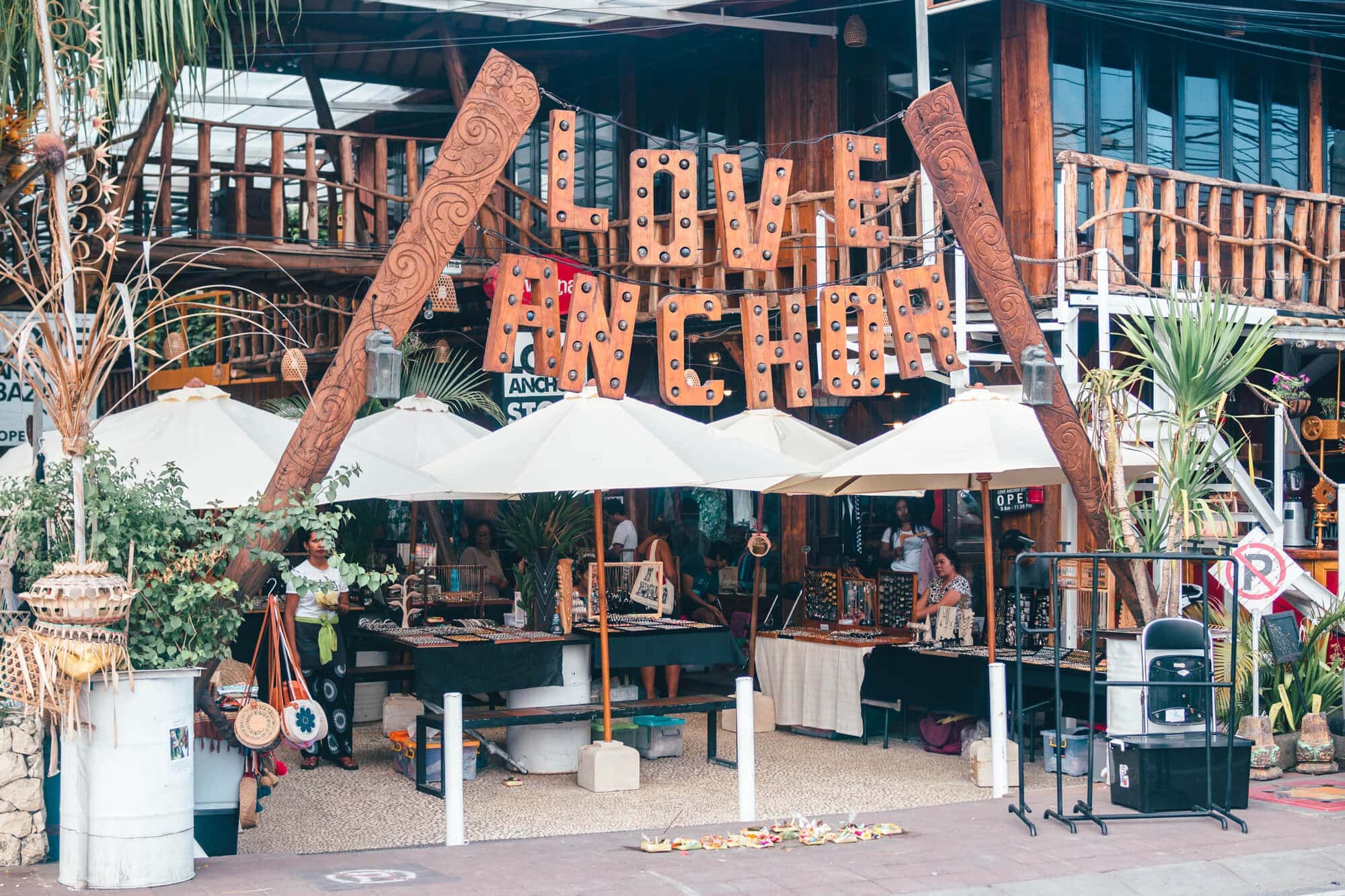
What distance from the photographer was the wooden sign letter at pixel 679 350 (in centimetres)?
992

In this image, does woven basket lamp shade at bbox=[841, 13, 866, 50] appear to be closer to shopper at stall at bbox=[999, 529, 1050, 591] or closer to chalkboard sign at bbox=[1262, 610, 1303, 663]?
shopper at stall at bbox=[999, 529, 1050, 591]

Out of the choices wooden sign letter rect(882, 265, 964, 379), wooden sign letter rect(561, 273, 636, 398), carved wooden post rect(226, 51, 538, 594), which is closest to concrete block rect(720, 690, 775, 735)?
wooden sign letter rect(882, 265, 964, 379)

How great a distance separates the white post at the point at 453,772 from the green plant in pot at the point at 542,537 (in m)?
2.82

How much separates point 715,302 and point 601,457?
4.76 ft

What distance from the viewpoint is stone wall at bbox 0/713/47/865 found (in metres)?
7.31

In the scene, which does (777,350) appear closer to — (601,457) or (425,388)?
(601,457)

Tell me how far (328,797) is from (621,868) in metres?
3.22

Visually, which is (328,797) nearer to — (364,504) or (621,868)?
(621,868)

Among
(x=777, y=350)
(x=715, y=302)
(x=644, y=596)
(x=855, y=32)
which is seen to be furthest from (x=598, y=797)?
(x=855, y=32)

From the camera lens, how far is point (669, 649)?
37.5 ft

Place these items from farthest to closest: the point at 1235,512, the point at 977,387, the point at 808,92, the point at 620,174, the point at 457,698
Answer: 1. the point at 620,174
2. the point at 808,92
3. the point at 1235,512
4. the point at 977,387
5. the point at 457,698

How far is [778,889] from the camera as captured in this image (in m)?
7.17

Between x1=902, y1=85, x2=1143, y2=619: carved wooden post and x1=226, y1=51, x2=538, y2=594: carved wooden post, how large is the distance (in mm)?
2845

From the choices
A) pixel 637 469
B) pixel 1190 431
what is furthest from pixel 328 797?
pixel 1190 431
